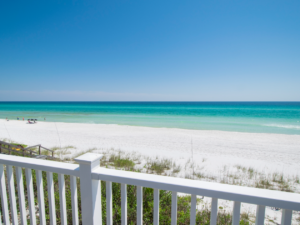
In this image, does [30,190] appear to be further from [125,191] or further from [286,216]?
[286,216]

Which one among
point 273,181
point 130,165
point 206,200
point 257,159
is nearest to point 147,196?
point 206,200

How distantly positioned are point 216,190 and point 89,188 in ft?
3.18

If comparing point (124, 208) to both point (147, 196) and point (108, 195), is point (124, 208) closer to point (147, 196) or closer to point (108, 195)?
point (108, 195)

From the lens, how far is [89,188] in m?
1.35

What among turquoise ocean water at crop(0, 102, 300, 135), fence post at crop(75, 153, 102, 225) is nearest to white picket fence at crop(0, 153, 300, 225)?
fence post at crop(75, 153, 102, 225)

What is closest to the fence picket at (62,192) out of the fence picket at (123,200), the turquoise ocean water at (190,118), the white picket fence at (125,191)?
the white picket fence at (125,191)

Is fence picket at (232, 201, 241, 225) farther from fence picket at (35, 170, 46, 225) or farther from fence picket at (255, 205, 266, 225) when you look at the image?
fence picket at (35, 170, 46, 225)

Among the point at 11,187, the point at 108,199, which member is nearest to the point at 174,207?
the point at 108,199

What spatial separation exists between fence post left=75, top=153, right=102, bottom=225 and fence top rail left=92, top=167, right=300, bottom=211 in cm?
6

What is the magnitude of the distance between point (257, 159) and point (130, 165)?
5781mm

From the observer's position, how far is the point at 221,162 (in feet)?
22.1

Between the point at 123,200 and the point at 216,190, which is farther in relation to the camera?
the point at 123,200

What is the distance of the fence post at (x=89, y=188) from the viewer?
1.33 m

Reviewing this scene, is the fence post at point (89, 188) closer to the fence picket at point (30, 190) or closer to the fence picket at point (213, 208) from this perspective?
the fence picket at point (30, 190)
